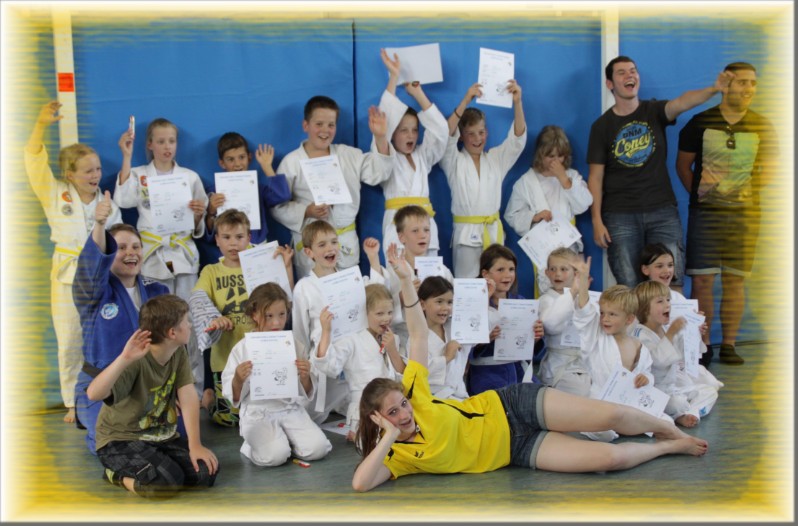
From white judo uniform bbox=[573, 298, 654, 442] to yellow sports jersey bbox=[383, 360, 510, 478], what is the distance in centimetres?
77

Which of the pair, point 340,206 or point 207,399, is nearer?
point 207,399

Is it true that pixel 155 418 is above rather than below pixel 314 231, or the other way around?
below

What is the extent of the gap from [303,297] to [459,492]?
1.60 metres

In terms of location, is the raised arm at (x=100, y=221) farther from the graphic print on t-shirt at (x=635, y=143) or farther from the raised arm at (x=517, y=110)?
the graphic print on t-shirt at (x=635, y=143)

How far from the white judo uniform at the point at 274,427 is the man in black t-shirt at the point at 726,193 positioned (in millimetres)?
A: 2811

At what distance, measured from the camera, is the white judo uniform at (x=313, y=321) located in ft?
15.2

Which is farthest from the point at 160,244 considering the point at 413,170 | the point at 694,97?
the point at 694,97

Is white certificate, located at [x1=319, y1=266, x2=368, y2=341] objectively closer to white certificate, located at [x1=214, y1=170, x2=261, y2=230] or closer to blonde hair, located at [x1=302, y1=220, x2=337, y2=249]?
blonde hair, located at [x1=302, y1=220, x2=337, y2=249]

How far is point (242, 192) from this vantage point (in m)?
5.20

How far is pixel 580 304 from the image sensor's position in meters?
4.44

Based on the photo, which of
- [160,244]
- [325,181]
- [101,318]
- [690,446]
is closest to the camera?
[690,446]

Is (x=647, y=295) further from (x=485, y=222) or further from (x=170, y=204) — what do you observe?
(x=170, y=204)

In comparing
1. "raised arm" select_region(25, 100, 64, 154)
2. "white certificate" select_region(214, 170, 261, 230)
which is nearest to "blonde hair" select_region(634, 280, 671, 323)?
"white certificate" select_region(214, 170, 261, 230)

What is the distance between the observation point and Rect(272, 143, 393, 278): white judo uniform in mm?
5340
